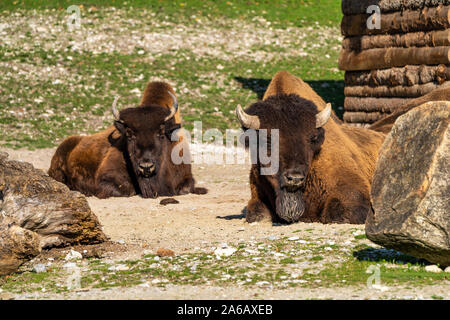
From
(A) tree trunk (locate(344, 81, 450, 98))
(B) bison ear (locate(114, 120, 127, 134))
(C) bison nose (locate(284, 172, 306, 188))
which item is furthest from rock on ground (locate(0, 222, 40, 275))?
(A) tree trunk (locate(344, 81, 450, 98))

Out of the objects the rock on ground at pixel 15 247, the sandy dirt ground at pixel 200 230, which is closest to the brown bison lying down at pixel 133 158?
the sandy dirt ground at pixel 200 230

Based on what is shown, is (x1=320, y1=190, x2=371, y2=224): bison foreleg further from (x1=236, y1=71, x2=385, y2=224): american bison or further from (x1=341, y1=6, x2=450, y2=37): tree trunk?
(x1=341, y1=6, x2=450, y2=37): tree trunk

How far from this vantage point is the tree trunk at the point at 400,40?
13969 mm

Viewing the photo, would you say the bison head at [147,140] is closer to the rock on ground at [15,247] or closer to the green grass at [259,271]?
the green grass at [259,271]

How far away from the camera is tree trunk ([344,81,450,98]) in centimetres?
1418

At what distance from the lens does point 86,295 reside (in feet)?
18.1

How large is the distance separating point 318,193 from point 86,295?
12.2 feet

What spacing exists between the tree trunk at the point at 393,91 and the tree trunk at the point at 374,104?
92 mm

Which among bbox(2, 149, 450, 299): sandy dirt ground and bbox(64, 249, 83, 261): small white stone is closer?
bbox(2, 149, 450, 299): sandy dirt ground

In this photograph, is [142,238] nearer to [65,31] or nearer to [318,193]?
[318,193]

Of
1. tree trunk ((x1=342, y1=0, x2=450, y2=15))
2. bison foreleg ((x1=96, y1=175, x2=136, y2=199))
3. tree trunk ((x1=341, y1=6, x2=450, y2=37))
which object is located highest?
tree trunk ((x1=342, y1=0, x2=450, y2=15))

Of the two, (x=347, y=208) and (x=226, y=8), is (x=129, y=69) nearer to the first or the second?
(x=226, y=8)

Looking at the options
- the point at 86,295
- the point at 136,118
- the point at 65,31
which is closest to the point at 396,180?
the point at 86,295

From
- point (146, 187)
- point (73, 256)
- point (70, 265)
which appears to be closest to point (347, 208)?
point (73, 256)
